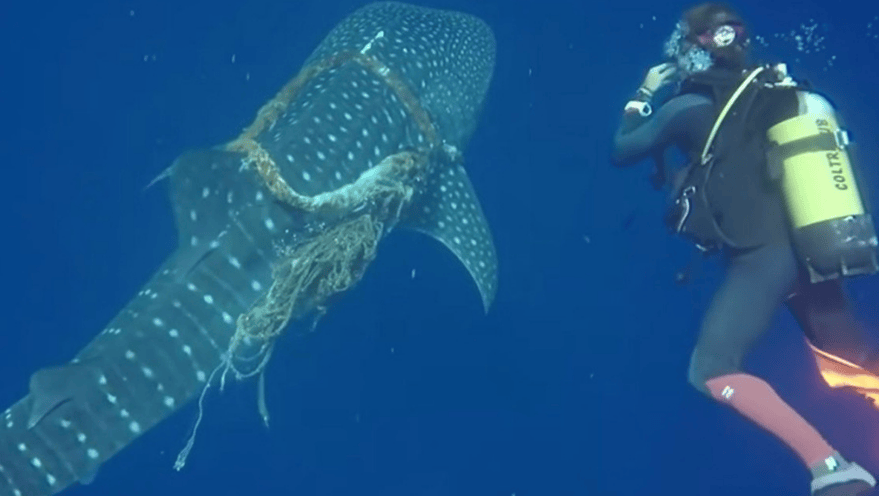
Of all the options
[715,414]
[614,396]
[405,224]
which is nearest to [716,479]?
[715,414]

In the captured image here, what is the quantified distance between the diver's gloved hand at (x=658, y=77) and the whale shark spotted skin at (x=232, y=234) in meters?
1.85

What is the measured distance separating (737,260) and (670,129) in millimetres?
871

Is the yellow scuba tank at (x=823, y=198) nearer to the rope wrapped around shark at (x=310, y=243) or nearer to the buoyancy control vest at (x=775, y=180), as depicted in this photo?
the buoyancy control vest at (x=775, y=180)

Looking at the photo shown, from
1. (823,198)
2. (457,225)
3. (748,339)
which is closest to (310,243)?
(457,225)

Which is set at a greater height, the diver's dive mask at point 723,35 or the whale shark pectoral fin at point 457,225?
the diver's dive mask at point 723,35

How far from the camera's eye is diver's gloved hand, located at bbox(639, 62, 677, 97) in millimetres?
5059

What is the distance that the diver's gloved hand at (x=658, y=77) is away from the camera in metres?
5.06

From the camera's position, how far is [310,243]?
5316 millimetres

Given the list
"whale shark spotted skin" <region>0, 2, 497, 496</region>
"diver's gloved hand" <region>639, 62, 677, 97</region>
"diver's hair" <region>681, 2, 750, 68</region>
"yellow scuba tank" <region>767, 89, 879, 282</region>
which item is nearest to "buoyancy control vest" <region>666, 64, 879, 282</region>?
"yellow scuba tank" <region>767, 89, 879, 282</region>

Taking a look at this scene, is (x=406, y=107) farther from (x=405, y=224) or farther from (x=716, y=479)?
(x=716, y=479)

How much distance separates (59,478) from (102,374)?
0.57 meters

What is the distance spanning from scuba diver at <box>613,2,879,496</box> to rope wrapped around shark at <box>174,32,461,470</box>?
5.18 feet

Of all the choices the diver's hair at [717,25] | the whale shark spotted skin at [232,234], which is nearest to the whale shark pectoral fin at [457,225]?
the whale shark spotted skin at [232,234]

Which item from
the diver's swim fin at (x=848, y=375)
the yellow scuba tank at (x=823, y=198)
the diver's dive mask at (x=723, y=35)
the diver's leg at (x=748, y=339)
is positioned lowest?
the diver's swim fin at (x=848, y=375)
